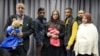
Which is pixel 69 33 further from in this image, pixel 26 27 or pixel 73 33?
pixel 26 27

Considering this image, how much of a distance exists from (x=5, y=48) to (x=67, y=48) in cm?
119

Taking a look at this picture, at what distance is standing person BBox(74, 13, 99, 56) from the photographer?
461cm

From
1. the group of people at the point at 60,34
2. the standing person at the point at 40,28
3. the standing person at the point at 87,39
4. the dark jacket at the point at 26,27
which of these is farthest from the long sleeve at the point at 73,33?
the dark jacket at the point at 26,27

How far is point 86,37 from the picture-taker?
4.60 m

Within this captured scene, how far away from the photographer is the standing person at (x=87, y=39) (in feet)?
15.1

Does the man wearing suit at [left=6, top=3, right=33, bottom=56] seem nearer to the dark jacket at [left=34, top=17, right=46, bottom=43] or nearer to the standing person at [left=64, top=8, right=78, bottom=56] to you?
the dark jacket at [left=34, top=17, right=46, bottom=43]

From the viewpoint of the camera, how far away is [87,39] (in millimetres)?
4605

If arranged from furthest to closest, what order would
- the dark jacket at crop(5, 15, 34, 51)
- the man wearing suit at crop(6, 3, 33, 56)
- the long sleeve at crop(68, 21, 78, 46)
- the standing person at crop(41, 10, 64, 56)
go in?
the standing person at crop(41, 10, 64, 56) → the long sleeve at crop(68, 21, 78, 46) → the dark jacket at crop(5, 15, 34, 51) → the man wearing suit at crop(6, 3, 33, 56)

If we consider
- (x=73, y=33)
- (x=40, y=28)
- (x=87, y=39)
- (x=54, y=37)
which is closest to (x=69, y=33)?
(x=73, y=33)

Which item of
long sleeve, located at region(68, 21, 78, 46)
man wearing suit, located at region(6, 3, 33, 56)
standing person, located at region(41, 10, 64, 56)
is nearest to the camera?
man wearing suit, located at region(6, 3, 33, 56)

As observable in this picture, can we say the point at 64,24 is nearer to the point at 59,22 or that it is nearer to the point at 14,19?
the point at 59,22

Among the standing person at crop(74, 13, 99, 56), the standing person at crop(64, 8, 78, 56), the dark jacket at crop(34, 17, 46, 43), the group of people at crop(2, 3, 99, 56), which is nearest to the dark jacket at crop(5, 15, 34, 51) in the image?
the group of people at crop(2, 3, 99, 56)

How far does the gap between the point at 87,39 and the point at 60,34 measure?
600mm

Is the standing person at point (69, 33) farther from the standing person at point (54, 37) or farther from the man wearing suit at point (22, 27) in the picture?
the man wearing suit at point (22, 27)
